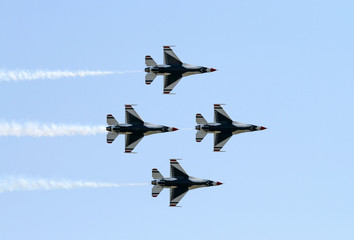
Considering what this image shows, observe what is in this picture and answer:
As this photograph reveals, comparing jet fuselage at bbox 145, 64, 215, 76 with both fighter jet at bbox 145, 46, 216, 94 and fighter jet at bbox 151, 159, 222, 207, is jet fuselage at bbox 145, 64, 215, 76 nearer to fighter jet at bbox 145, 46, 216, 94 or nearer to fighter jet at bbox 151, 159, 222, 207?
Result: fighter jet at bbox 145, 46, 216, 94

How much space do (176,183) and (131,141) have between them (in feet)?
32.3

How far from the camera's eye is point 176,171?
15388 cm

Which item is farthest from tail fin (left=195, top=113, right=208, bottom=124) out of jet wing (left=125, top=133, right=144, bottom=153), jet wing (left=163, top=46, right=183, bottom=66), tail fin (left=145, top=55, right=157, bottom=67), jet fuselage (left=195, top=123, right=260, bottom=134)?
tail fin (left=145, top=55, right=157, bottom=67)

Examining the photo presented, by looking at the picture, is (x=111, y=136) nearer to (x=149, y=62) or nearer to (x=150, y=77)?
(x=150, y=77)

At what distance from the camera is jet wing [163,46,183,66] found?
155m

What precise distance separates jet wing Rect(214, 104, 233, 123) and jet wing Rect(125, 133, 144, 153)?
12.9m

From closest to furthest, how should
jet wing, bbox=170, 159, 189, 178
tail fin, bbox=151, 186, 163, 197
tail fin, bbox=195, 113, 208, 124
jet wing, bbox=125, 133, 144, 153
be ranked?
tail fin, bbox=151, 186, 163, 197 → jet wing, bbox=125, 133, 144, 153 → tail fin, bbox=195, 113, 208, 124 → jet wing, bbox=170, 159, 189, 178

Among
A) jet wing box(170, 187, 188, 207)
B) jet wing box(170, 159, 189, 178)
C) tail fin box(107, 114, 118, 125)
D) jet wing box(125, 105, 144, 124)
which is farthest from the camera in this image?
jet wing box(170, 159, 189, 178)

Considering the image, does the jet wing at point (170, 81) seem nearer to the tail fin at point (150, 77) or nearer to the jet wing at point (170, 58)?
the jet wing at point (170, 58)

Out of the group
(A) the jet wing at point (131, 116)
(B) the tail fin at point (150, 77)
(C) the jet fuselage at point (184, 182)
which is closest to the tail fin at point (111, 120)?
(A) the jet wing at point (131, 116)

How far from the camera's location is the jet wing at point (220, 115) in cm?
15412

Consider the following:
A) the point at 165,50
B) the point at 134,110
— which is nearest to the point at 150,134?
the point at 134,110

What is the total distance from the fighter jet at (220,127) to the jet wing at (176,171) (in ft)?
20.4

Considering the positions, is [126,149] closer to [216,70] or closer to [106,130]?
[106,130]
